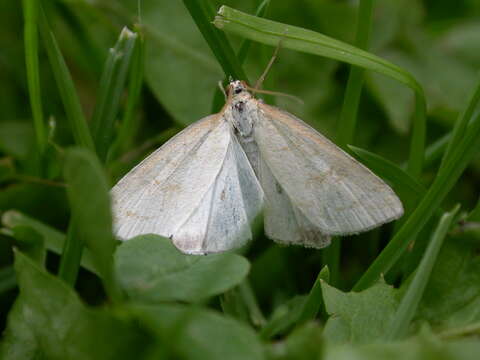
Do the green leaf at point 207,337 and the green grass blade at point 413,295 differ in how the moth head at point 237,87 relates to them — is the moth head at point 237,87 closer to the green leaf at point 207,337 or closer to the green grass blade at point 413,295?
the green grass blade at point 413,295

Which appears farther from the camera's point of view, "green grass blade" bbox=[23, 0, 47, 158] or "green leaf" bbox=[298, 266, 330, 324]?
"green grass blade" bbox=[23, 0, 47, 158]

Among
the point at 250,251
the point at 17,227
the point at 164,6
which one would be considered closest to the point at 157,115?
the point at 164,6

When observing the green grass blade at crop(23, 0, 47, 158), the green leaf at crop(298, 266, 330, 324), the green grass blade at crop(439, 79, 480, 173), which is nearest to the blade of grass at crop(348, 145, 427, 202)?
the green grass blade at crop(439, 79, 480, 173)

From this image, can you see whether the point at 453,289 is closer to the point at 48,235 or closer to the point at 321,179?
the point at 321,179

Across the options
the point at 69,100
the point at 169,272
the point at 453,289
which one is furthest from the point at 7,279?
the point at 453,289

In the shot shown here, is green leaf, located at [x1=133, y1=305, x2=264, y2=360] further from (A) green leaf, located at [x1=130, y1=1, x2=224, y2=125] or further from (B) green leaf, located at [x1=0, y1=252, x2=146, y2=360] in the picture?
(A) green leaf, located at [x1=130, y1=1, x2=224, y2=125]

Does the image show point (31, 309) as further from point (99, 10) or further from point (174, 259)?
point (99, 10)
